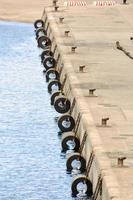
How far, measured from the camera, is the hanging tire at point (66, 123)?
45.1m

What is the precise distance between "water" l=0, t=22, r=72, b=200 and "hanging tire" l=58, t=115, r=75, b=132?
613 mm

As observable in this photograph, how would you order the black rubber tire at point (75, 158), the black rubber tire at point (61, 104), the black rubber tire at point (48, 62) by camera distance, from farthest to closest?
the black rubber tire at point (48, 62) < the black rubber tire at point (61, 104) < the black rubber tire at point (75, 158)

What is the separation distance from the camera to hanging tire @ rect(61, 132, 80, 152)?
42.2m

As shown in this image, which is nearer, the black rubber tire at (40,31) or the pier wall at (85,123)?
the pier wall at (85,123)

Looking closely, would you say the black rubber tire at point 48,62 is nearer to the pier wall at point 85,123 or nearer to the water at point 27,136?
the pier wall at point 85,123

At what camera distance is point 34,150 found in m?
43.6

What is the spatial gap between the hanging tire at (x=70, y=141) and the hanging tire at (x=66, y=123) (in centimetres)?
235

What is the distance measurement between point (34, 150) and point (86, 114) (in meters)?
3.28

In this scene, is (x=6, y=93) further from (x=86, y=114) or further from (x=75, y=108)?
(x=86, y=114)

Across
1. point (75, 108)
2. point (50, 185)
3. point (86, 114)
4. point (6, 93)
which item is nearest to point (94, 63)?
point (6, 93)

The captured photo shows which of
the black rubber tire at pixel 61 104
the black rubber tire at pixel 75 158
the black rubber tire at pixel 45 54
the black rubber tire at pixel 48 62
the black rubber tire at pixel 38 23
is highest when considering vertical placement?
the black rubber tire at pixel 75 158

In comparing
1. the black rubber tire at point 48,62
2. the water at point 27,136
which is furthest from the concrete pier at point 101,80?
the water at point 27,136

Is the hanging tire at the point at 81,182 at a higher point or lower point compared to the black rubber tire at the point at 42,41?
higher

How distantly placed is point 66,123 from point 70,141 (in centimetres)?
338
